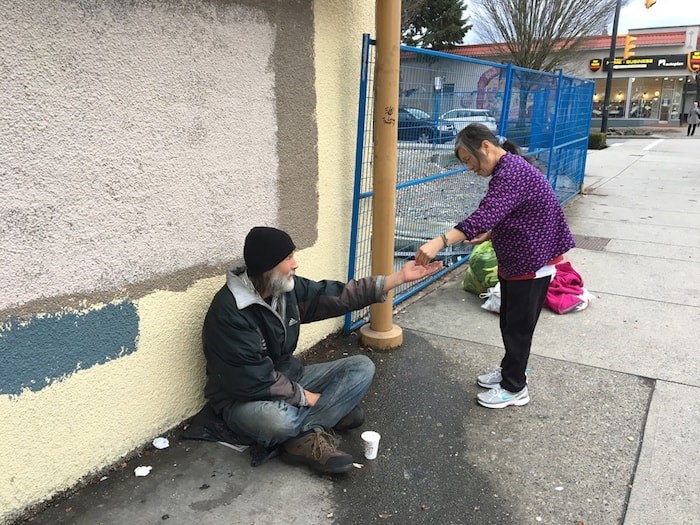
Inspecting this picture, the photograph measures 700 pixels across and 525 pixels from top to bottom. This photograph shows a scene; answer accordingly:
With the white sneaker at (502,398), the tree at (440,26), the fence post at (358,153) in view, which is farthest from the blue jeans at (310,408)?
the tree at (440,26)

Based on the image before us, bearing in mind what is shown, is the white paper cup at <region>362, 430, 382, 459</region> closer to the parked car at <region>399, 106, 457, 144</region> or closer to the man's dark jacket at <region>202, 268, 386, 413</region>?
the man's dark jacket at <region>202, 268, 386, 413</region>

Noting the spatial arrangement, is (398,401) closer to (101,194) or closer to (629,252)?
(101,194)

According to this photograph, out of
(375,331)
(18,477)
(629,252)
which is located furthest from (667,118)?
(18,477)

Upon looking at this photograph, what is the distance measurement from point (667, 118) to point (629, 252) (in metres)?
36.2

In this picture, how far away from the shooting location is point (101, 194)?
92.7 inches

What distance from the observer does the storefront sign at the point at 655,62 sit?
108ft

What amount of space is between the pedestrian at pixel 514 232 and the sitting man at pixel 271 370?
0.36 m

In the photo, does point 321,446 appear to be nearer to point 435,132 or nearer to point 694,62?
point 435,132

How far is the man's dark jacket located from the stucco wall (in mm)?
283

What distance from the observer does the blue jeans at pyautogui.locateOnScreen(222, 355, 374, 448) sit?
8.51 feet

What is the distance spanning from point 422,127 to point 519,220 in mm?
1724

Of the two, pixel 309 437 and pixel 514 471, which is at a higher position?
pixel 309 437

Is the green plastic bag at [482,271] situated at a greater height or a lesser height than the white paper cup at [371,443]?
greater

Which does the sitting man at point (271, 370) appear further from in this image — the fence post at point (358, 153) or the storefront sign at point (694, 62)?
the storefront sign at point (694, 62)
